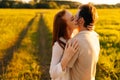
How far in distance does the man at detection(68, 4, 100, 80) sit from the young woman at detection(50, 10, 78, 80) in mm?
60

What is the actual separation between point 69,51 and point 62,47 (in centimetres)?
28

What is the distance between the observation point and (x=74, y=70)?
405 cm

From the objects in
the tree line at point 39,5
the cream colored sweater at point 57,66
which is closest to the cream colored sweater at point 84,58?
the cream colored sweater at point 57,66

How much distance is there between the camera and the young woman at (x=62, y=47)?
3.99 metres

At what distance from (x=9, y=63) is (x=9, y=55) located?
1.38 metres

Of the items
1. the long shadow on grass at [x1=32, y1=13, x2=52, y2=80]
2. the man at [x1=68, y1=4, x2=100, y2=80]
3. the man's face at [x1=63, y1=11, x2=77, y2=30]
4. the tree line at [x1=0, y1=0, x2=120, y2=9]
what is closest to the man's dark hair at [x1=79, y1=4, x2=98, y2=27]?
the man at [x1=68, y1=4, x2=100, y2=80]

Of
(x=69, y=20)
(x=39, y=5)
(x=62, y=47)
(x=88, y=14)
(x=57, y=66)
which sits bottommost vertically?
(x=39, y=5)

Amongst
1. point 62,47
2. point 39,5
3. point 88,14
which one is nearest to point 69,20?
point 62,47

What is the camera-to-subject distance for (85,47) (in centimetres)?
399

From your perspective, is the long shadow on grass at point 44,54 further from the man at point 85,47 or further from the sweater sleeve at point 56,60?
the man at point 85,47

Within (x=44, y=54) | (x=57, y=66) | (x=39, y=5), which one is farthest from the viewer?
(x=39, y=5)

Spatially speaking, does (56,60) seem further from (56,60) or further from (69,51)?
(69,51)

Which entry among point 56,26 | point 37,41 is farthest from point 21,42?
point 56,26

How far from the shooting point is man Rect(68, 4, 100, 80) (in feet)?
12.9
